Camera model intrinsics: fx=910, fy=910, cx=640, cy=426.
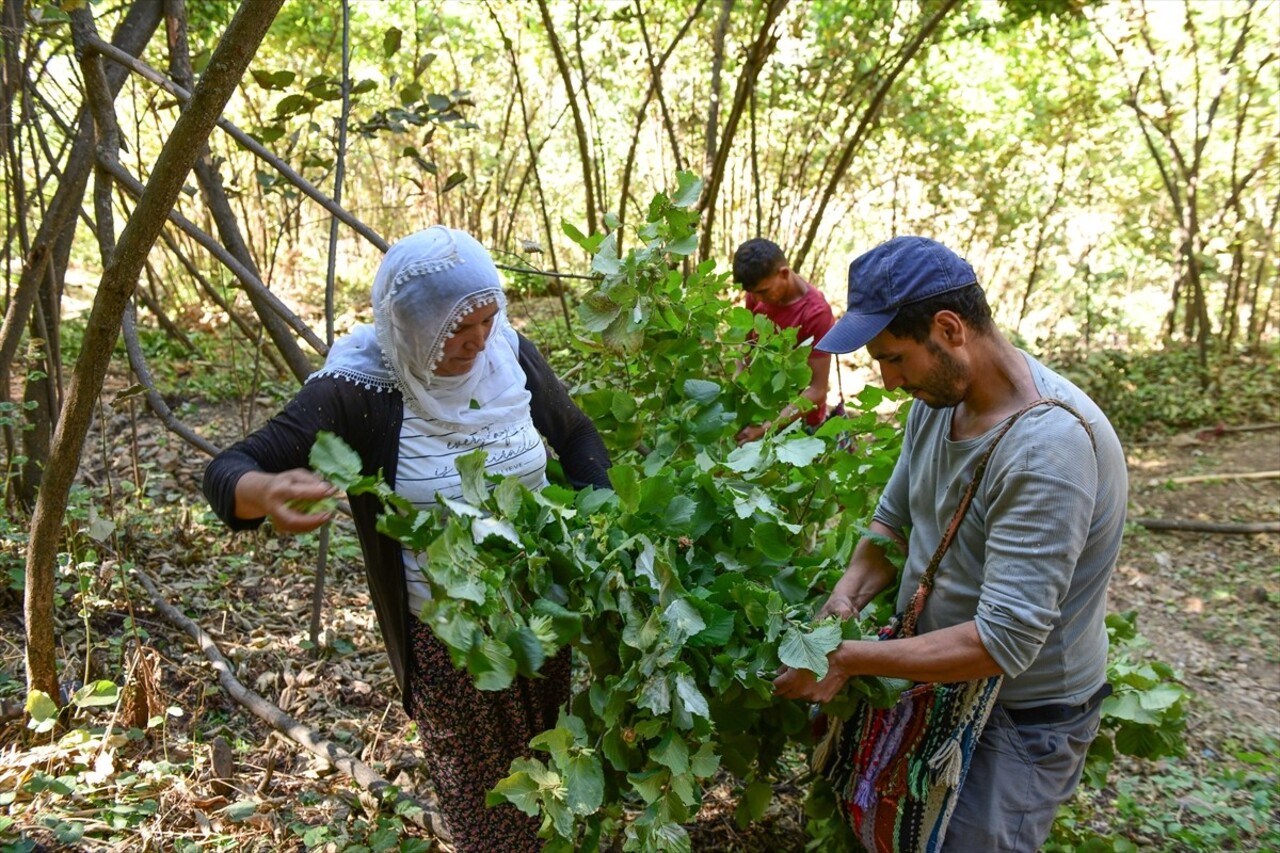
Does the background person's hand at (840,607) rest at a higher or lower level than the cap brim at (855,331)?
lower

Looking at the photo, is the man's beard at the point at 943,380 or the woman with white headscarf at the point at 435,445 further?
the woman with white headscarf at the point at 435,445

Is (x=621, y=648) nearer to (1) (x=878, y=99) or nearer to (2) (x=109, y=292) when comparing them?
(2) (x=109, y=292)

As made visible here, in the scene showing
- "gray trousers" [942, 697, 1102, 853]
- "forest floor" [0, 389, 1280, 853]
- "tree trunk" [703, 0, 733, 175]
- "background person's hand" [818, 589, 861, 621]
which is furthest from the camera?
"tree trunk" [703, 0, 733, 175]

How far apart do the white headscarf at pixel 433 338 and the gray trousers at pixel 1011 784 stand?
1.10 m

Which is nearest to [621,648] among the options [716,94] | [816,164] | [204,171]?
[204,171]

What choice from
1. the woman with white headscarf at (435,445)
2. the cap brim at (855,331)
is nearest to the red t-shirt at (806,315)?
the woman with white headscarf at (435,445)

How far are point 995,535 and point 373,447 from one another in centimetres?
112

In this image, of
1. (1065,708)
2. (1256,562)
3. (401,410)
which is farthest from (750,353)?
(1256,562)

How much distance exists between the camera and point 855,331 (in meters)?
1.50

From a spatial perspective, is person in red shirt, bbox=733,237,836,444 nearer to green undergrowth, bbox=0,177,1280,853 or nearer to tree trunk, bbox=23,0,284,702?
green undergrowth, bbox=0,177,1280,853

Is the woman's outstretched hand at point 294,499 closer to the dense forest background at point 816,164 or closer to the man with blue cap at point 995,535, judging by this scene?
the man with blue cap at point 995,535

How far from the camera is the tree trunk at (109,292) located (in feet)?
5.00

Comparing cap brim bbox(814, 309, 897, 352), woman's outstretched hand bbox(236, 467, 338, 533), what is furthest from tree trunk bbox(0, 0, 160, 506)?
cap brim bbox(814, 309, 897, 352)

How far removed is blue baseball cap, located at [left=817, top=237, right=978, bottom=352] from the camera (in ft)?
4.75
